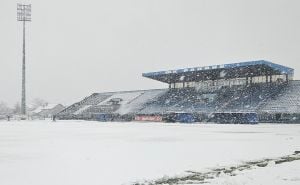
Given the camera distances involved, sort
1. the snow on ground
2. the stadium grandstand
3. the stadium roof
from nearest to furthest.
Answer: the snow on ground
the stadium grandstand
the stadium roof

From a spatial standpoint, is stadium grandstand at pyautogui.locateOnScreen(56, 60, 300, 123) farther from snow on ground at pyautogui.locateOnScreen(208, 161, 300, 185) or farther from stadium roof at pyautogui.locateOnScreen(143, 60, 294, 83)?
snow on ground at pyautogui.locateOnScreen(208, 161, 300, 185)

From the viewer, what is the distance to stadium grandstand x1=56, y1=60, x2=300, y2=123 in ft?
196

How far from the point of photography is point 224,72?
69688mm

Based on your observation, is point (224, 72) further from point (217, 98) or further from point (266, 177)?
point (266, 177)

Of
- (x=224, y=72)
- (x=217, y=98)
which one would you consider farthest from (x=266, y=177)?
(x=224, y=72)

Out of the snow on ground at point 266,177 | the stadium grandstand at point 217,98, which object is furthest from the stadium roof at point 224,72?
the snow on ground at point 266,177

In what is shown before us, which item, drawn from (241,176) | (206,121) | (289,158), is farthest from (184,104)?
(241,176)

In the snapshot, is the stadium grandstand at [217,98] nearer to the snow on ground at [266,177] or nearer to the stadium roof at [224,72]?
the stadium roof at [224,72]

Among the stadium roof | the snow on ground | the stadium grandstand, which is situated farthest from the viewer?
the stadium roof

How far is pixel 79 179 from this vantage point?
1088 centimetres

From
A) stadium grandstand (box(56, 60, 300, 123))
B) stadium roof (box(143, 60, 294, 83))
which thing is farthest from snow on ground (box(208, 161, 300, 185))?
stadium roof (box(143, 60, 294, 83))

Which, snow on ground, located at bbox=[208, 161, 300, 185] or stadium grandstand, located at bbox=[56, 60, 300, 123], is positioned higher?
stadium grandstand, located at bbox=[56, 60, 300, 123]

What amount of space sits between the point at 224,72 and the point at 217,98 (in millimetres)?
4637

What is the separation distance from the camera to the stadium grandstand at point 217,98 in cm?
5959
